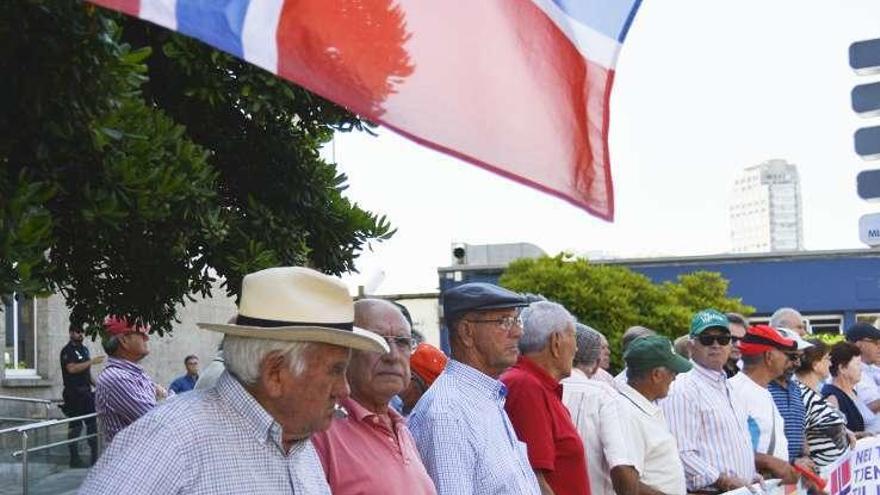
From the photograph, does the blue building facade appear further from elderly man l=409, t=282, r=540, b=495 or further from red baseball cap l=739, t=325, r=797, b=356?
elderly man l=409, t=282, r=540, b=495

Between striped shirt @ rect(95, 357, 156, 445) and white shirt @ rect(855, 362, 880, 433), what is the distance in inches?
255

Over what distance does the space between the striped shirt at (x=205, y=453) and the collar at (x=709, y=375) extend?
186 inches

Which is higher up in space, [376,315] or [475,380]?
[376,315]

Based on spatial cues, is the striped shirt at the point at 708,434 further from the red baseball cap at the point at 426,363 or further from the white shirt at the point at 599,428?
the red baseball cap at the point at 426,363

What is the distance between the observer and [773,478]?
8109 millimetres

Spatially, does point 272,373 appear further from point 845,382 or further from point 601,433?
point 845,382

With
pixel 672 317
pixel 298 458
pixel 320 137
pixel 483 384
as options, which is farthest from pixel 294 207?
pixel 672 317

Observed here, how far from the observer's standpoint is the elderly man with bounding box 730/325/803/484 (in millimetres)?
8141

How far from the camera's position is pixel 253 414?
333 cm

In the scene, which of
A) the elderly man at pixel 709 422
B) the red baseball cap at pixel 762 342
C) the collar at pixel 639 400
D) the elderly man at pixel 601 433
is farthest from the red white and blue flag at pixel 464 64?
the red baseball cap at pixel 762 342

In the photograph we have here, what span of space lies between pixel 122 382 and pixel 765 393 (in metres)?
3.97

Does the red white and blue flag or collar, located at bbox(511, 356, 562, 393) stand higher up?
the red white and blue flag

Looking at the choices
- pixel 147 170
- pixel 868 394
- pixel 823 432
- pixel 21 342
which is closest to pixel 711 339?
pixel 823 432

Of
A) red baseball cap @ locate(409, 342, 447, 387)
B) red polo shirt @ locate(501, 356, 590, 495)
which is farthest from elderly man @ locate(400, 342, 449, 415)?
red polo shirt @ locate(501, 356, 590, 495)
